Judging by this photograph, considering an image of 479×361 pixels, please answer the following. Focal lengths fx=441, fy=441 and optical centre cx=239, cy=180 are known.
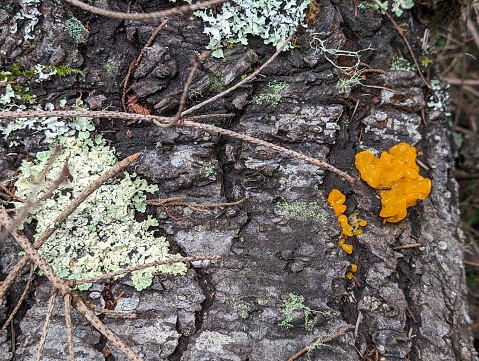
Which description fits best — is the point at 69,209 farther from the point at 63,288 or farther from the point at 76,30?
the point at 76,30

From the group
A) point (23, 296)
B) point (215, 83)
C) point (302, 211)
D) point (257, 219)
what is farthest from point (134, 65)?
point (23, 296)

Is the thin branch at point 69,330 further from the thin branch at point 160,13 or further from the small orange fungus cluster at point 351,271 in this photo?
the small orange fungus cluster at point 351,271

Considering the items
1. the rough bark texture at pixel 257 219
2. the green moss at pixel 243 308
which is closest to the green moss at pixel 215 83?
the rough bark texture at pixel 257 219

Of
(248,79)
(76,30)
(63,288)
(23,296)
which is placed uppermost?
(76,30)

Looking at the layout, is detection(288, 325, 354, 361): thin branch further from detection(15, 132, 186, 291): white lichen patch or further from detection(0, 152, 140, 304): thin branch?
detection(0, 152, 140, 304): thin branch

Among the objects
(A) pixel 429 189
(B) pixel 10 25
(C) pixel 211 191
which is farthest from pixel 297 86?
(B) pixel 10 25

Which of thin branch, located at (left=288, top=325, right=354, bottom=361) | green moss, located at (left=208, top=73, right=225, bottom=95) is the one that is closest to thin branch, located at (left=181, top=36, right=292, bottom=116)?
green moss, located at (left=208, top=73, right=225, bottom=95)

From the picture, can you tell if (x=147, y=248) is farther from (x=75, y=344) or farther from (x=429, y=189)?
(x=429, y=189)

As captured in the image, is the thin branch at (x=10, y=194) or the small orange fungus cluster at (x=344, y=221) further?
the small orange fungus cluster at (x=344, y=221)
